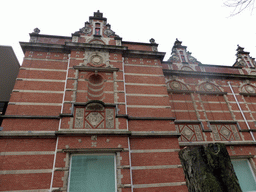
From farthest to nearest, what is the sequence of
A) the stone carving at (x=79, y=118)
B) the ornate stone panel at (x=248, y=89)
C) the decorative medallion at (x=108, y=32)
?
the ornate stone panel at (x=248, y=89) → the decorative medallion at (x=108, y=32) → the stone carving at (x=79, y=118)

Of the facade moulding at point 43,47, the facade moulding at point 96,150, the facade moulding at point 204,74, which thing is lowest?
the facade moulding at point 96,150

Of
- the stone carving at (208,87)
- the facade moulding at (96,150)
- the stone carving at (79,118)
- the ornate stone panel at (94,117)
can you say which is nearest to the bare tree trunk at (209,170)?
the facade moulding at (96,150)

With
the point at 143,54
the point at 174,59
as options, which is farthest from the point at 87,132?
the point at 174,59

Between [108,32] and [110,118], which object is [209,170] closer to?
[110,118]

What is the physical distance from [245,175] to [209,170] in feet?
27.8

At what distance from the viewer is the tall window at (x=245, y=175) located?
27.7 ft

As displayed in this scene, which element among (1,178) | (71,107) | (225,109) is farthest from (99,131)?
(225,109)

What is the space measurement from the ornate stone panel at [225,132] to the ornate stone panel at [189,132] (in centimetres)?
95

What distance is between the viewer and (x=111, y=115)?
325 inches

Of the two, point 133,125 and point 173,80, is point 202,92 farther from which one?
point 133,125

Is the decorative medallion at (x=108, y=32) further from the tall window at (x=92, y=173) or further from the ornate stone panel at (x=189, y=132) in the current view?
the tall window at (x=92, y=173)

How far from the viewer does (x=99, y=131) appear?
24.7 feet

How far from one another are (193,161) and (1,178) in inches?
284

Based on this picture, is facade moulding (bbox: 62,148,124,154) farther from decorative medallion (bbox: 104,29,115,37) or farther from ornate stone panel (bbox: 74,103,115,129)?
decorative medallion (bbox: 104,29,115,37)
